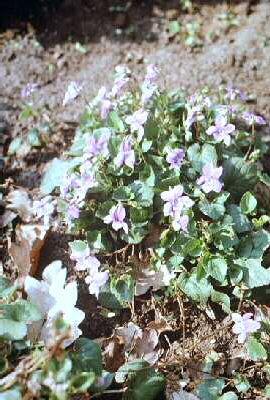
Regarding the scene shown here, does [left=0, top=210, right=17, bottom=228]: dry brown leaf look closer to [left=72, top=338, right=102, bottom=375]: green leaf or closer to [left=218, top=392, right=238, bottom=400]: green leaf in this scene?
[left=72, top=338, right=102, bottom=375]: green leaf

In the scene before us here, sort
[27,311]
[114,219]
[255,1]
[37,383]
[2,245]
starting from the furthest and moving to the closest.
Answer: [255,1]
[2,245]
[114,219]
[27,311]
[37,383]

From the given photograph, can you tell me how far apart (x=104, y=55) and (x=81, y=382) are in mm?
2442

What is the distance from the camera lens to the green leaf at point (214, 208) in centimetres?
237

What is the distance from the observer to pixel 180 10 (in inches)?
153

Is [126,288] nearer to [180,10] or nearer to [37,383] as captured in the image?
[37,383]

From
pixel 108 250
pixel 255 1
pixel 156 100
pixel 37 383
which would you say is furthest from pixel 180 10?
pixel 37 383

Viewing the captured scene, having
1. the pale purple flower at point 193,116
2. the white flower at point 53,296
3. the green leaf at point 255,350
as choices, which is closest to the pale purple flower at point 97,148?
the pale purple flower at point 193,116

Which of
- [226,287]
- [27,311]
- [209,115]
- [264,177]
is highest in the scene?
[209,115]

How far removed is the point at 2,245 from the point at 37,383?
1106 millimetres

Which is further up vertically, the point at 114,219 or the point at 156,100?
the point at 156,100

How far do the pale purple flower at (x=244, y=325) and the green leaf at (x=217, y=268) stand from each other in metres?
0.16

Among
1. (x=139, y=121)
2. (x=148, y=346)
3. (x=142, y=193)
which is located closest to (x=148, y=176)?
(x=142, y=193)

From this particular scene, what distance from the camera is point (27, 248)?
2.58 meters

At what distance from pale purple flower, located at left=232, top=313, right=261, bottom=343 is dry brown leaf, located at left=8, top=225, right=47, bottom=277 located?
0.93m
